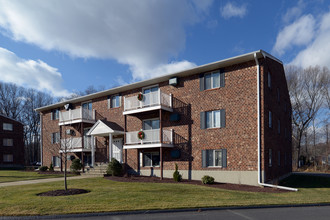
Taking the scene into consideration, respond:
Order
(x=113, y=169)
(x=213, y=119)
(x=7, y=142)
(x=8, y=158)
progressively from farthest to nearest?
(x=7, y=142)
(x=8, y=158)
(x=113, y=169)
(x=213, y=119)

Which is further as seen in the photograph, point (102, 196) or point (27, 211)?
point (102, 196)

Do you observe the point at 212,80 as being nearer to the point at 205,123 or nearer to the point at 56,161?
the point at 205,123

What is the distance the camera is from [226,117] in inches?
626

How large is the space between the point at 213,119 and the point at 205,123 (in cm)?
60

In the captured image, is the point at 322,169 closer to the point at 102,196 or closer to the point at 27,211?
the point at 102,196

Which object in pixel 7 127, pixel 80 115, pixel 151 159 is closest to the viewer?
pixel 151 159

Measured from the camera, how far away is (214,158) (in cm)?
1622

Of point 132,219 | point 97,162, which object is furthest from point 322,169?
point 132,219

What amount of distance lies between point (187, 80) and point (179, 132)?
12.2 ft

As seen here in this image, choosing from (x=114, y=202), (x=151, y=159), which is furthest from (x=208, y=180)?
(x=114, y=202)

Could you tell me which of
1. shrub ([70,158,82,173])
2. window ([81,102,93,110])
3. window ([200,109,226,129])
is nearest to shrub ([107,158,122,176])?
shrub ([70,158,82,173])

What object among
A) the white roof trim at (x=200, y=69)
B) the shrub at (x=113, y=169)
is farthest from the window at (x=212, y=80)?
the shrub at (x=113, y=169)

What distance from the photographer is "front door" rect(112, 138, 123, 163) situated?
21.1 metres

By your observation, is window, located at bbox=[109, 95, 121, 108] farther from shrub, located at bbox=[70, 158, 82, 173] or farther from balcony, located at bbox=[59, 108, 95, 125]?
shrub, located at bbox=[70, 158, 82, 173]
